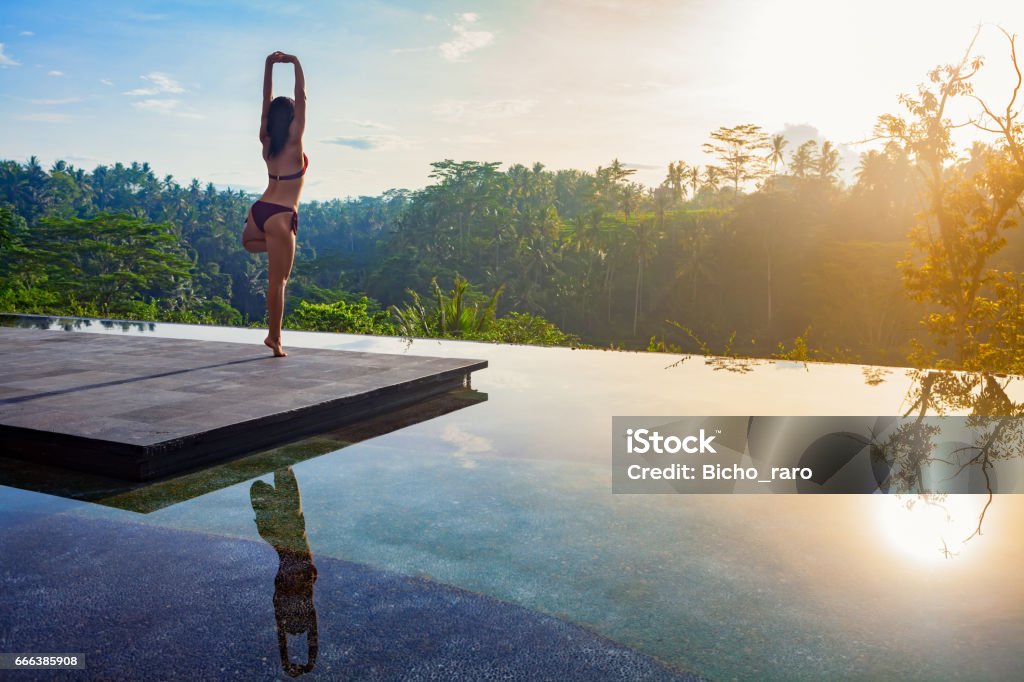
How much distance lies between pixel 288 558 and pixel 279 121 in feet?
12.6

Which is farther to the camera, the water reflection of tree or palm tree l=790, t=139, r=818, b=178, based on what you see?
palm tree l=790, t=139, r=818, b=178

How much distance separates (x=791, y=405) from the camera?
4.73 m

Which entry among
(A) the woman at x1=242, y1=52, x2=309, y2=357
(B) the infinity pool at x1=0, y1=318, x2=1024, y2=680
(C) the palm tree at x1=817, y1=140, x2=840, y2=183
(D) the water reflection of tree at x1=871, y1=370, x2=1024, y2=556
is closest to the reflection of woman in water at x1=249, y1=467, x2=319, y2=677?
(B) the infinity pool at x1=0, y1=318, x2=1024, y2=680

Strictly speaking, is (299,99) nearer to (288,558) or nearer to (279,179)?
(279,179)

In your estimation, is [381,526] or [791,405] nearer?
[381,526]

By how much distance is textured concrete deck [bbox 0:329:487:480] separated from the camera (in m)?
3.21

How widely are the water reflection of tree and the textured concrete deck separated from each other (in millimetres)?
2777

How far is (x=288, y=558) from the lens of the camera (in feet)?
7.45

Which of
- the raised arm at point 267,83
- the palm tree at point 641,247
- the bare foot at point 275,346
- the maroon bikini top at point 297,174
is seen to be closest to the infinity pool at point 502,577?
the bare foot at point 275,346

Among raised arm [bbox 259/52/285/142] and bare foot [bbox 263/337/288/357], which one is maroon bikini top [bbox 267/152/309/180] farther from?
bare foot [bbox 263/337/288/357]

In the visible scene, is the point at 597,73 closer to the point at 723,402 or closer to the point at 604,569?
the point at 723,402

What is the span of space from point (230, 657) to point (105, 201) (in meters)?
80.6

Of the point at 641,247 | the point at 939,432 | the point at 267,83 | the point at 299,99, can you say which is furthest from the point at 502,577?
the point at 641,247

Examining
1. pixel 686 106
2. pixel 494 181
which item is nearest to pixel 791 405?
pixel 686 106
